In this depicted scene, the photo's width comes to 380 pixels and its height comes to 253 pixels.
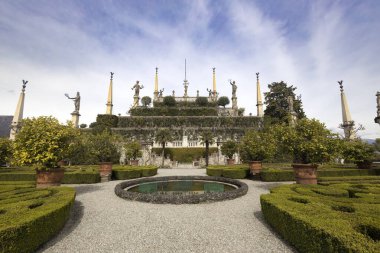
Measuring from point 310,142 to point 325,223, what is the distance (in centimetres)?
902

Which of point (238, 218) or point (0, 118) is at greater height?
point (0, 118)

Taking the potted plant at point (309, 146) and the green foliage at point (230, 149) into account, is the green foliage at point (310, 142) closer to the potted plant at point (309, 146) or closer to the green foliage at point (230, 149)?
the potted plant at point (309, 146)

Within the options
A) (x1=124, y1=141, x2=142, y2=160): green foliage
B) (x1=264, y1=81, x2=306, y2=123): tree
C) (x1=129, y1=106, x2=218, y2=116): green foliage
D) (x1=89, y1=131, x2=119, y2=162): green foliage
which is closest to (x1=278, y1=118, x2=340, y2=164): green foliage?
(x1=89, y1=131, x2=119, y2=162): green foliage

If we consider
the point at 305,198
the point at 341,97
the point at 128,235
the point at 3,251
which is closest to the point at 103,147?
the point at 128,235

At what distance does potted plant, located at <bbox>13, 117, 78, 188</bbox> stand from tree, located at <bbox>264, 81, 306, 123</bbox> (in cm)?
5075

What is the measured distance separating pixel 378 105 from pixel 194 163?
90.8 ft

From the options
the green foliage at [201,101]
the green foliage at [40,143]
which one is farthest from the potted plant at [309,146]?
the green foliage at [201,101]

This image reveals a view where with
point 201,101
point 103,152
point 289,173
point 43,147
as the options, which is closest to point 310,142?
point 289,173

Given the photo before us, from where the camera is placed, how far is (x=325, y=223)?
17.4 feet

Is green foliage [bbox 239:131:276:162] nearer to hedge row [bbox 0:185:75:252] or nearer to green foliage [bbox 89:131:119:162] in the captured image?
green foliage [bbox 89:131:119:162]

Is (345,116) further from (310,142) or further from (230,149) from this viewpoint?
(310,142)

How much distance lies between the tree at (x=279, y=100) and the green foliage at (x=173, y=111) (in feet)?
49.3

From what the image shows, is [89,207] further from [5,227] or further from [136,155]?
[136,155]

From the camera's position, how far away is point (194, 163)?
3631cm
